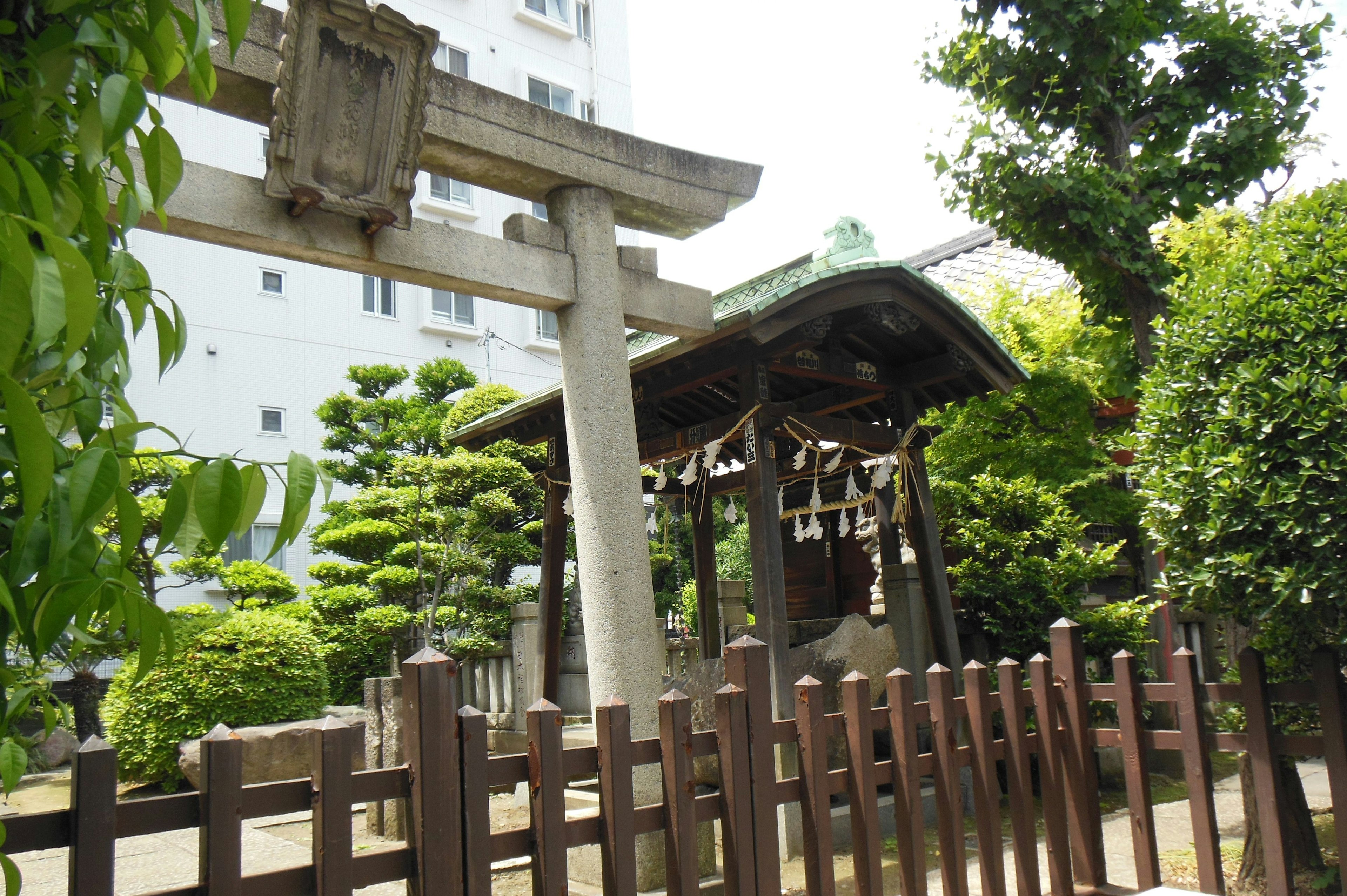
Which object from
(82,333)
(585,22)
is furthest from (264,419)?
(82,333)

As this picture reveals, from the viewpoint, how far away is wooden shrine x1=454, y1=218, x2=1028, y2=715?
23.2 feet

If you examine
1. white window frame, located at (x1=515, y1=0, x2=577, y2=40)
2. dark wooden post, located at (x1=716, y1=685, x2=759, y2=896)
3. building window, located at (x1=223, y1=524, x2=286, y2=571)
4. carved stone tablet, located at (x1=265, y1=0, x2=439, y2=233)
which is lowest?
dark wooden post, located at (x1=716, y1=685, x2=759, y2=896)

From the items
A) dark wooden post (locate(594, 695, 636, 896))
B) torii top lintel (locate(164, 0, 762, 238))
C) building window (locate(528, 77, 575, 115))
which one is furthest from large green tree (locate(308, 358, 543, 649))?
building window (locate(528, 77, 575, 115))

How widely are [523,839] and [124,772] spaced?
8331 millimetres

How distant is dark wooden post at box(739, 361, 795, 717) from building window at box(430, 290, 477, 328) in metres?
14.6

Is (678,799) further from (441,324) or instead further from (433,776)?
(441,324)

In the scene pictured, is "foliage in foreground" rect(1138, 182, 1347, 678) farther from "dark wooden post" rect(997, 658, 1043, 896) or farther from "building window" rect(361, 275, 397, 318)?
"building window" rect(361, 275, 397, 318)

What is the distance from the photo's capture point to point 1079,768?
4773 millimetres

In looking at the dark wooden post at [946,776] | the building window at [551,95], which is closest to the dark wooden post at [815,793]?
the dark wooden post at [946,776]

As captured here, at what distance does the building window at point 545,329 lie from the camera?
22.2 m

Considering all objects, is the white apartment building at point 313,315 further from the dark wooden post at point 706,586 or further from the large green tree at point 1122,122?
the large green tree at point 1122,122

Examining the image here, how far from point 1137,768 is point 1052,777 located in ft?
1.53

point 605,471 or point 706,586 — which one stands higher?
point 605,471

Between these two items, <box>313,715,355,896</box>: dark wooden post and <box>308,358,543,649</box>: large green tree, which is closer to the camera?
<box>313,715,355,896</box>: dark wooden post
